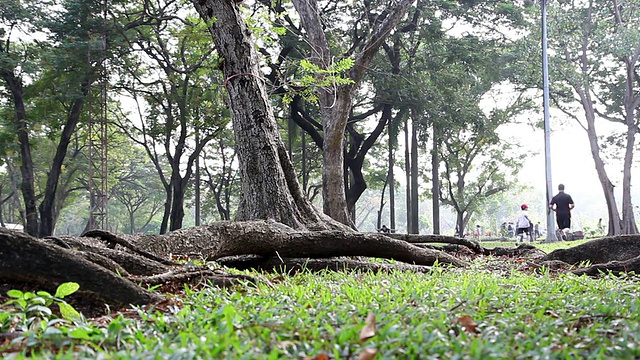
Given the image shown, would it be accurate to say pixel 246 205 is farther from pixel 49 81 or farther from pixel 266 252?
pixel 49 81

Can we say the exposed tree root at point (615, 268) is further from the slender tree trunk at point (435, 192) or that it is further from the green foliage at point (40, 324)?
the slender tree trunk at point (435, 192)

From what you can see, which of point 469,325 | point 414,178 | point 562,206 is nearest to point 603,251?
point 469,325

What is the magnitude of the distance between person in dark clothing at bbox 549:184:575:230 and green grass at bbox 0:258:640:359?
13299mm

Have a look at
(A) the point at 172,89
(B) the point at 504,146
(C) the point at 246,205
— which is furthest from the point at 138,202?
(C) the point at 246,205

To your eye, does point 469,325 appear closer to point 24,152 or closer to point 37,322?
point 37,322

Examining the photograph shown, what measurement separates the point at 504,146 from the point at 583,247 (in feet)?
92.8

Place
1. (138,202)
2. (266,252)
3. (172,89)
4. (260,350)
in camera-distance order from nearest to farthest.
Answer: (260,350) → (266,252) → (172,89) → (138,202)

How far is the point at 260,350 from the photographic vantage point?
6.48 feet

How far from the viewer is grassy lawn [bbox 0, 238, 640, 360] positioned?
6.48ft

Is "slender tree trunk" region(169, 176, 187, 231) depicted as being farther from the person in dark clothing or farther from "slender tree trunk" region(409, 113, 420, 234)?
the person in dark clothing

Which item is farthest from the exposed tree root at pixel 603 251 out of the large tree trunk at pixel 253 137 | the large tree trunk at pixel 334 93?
the large tree trunk at pixel 334 93

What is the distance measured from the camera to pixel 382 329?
2205 millimetres

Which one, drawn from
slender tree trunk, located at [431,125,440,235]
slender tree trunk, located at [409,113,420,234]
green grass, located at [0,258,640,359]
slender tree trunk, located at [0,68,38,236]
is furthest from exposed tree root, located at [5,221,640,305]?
slender tree trunk, located at [0,68,38,236]

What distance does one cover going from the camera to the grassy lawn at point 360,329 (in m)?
1.97
